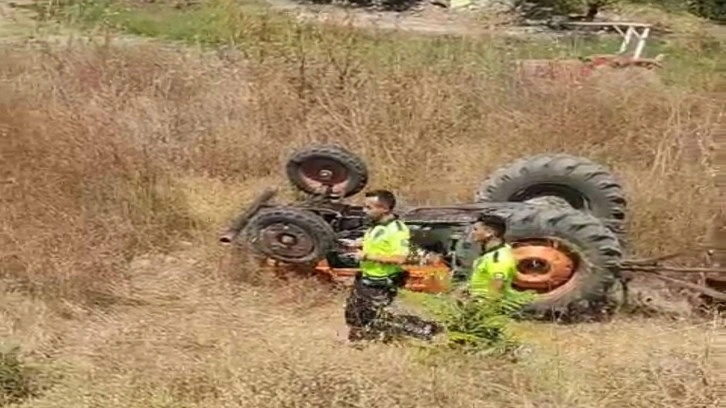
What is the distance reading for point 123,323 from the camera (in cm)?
841

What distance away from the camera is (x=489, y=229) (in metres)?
8.45

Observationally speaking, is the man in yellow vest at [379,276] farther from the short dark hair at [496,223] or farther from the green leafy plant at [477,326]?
the short dark hair at [496,223]

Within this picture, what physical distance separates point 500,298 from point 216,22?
9.09 m

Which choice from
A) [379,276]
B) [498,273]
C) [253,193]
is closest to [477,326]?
[498,273]

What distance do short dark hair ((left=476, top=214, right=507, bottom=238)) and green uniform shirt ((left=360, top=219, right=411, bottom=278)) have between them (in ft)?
2.27

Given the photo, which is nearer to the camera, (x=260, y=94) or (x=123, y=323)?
(x=123, y=323)

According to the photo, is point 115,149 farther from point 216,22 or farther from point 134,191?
point 216,22

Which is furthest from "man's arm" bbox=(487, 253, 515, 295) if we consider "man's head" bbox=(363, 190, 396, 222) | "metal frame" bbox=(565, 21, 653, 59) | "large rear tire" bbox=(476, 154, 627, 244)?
"metal frame" bbox=(565, 21, 653, 59)

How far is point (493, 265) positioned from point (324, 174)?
2.46 meters

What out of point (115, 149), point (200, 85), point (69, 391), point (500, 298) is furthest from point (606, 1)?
point (69, 391)

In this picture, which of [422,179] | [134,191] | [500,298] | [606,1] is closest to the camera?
[500,298]

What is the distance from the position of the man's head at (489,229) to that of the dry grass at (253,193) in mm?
713

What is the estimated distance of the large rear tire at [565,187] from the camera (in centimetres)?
919

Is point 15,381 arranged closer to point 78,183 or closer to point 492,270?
point 492,270
